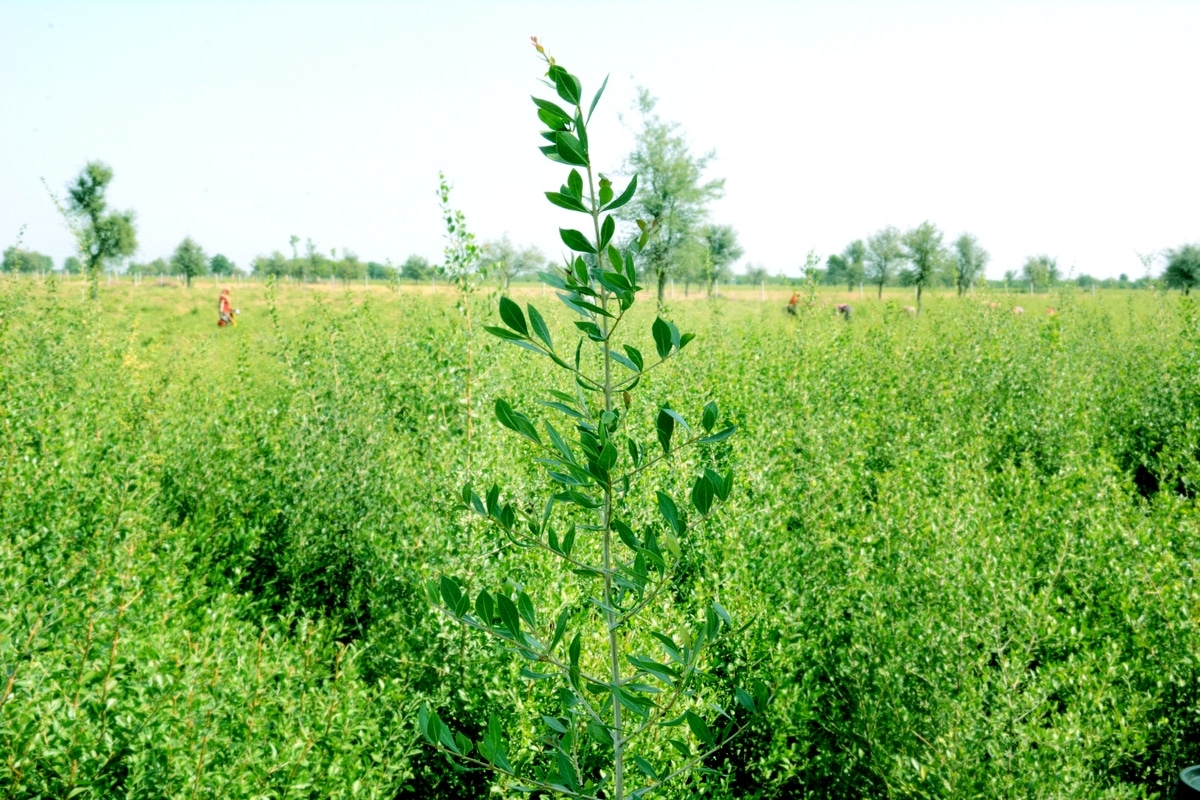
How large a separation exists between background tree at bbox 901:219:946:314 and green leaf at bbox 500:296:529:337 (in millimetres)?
39591

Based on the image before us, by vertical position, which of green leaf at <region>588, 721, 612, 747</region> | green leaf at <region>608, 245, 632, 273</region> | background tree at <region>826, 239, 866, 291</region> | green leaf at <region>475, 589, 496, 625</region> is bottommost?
green leaf at <region>588, 721, 612, 747</region>

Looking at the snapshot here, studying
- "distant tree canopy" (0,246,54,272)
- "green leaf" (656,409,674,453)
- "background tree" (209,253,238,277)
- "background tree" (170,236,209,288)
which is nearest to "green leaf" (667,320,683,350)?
"green leaf" (656,409,674,453)

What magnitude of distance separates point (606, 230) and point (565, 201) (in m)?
0.09

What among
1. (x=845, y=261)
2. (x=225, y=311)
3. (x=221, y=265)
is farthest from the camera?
(x=221, y=265)

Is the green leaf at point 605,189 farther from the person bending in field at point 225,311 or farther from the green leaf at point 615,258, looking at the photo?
the person bending in field at point 225,311

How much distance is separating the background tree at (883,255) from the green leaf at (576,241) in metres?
46.5

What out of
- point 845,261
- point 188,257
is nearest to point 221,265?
point 188,257

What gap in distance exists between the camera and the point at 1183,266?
27.2 metres

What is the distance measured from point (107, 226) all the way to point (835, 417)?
42926 mm

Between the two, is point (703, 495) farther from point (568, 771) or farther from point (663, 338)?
point (568, 771)

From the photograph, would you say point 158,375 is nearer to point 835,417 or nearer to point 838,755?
point 835,417

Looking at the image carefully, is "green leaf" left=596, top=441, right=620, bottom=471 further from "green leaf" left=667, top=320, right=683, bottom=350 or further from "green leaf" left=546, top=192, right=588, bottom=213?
"green leaf" left=546, top=192, right=588, bottom=213

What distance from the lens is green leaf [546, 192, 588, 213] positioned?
139 cm

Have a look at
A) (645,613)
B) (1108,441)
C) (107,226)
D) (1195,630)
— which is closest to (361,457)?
(645,613)
